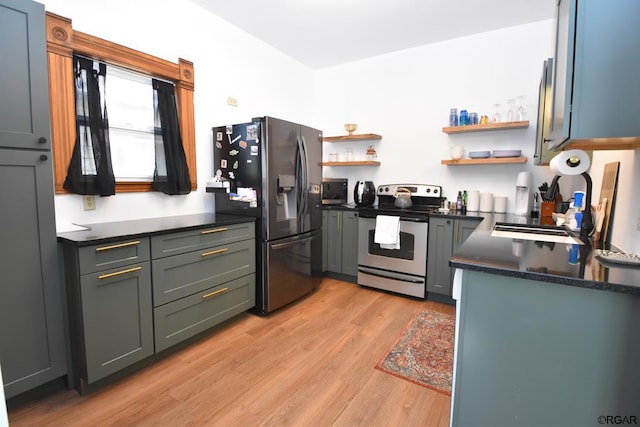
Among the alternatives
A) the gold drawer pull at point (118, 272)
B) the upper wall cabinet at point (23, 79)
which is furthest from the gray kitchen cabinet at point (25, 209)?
the gold drawer pull at point (118, 272)

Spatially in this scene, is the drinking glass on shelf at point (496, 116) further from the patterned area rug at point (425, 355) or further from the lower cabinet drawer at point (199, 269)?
the lower cabinet drawer at point (199, 269)

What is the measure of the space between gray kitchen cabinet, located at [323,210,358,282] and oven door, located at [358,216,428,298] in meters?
0.13

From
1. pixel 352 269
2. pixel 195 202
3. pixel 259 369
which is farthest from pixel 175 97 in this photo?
pixel 352 269

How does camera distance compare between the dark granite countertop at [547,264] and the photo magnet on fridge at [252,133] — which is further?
the photo magnet on fridge at [252,133]

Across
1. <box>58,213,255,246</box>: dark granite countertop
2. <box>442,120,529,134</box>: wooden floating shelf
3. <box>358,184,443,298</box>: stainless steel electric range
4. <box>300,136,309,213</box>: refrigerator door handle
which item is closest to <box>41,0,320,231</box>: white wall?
<box>58,213,255,246</box>: dark granite countertop

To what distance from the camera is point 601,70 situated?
3.47 feet

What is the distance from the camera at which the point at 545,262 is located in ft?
3.96

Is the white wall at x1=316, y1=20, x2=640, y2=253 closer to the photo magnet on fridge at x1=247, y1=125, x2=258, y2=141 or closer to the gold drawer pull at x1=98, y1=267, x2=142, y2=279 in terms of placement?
the photo magnet on fridge at x1=247, y1=125, x2=258, y2=141

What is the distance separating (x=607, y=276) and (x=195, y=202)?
9.27 feet

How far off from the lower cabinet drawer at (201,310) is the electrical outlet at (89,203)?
2.82 feet

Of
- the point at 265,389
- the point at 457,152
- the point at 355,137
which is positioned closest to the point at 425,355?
the point at 265,389

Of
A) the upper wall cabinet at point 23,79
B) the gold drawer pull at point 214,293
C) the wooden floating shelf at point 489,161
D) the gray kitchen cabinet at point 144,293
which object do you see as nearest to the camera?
the upper wall cabinet at point 23,79

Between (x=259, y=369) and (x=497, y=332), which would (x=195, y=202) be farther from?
(x=497, y=332)

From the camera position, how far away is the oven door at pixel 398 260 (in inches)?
124
